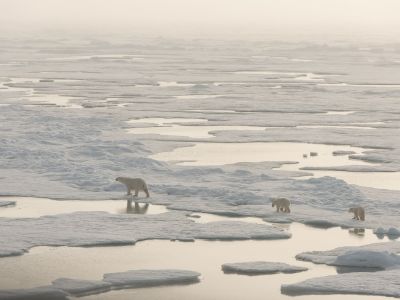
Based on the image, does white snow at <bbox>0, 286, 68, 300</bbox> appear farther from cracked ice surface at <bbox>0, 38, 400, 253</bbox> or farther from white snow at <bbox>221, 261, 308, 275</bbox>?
white snow at <bbox>221, 261, 308, 275</bbox>

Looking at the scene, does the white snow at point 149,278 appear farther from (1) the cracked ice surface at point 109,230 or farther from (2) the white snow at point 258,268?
(1) the cracked ice surface at point 109,230

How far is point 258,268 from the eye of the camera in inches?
526

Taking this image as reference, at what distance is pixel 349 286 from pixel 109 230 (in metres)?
4.35

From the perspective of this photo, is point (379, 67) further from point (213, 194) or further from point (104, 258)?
point (104, 258)

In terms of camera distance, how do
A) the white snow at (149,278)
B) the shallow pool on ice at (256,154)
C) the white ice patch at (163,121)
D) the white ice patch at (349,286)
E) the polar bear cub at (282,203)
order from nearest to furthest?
the white ice patch at (349,286) → the white snow at (149,278) → the polar bear cub at (282,203) → the shallow pool on ice at (256,154) → the white ice patch at (163,121)

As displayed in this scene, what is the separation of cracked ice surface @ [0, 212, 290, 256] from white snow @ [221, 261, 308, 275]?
164 cm

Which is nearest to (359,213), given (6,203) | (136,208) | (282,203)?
(282,203)

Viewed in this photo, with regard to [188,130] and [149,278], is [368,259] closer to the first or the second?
[149,278]


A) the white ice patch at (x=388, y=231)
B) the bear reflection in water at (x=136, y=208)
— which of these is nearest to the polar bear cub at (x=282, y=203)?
the white ice patch at (x=388, y=231)

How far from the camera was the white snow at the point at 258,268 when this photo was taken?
13328 mm

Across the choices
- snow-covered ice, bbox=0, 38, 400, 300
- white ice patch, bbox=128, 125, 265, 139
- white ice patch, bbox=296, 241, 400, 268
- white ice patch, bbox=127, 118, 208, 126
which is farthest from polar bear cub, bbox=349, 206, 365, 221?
white ice patch, bbox=127, 118, 208, 126

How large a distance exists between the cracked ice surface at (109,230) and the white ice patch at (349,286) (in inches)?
98.0

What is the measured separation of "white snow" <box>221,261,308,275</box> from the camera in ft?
43.7

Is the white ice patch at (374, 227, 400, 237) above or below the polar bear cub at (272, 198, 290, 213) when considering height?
below
